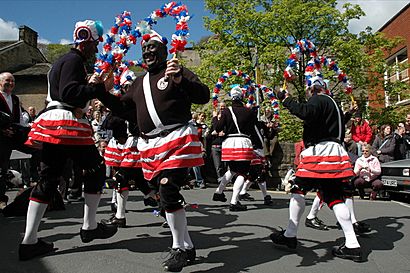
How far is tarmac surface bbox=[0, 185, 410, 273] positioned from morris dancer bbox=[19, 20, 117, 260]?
1.12 ft

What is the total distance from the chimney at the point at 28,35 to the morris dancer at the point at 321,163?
3645cm

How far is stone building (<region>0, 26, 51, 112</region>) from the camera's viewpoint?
96.1 ft

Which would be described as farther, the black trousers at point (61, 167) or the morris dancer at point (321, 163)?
the morris dancer at point (321, 163)

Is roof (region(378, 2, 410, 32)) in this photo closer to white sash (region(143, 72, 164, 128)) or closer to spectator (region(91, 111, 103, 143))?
spectator (region(91, 111, 103, 143))

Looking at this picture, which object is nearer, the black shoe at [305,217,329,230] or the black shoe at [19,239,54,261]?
the black shoe at [19,239,54,261]

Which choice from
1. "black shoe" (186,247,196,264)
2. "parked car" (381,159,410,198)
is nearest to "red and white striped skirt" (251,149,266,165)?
"parked car" (381,159,410,198)

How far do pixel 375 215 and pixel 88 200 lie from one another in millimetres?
4758

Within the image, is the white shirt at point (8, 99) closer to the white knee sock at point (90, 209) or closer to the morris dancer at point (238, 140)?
the white knee sock at point (90, 209)

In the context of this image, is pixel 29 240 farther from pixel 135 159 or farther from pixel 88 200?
pixel 135 159

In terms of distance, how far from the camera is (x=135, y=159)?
5.25 meters

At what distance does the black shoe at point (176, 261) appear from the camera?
339 centimetres

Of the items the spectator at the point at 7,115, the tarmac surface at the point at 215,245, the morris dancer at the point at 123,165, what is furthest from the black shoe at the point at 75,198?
the morris dancer at the point at 123,165

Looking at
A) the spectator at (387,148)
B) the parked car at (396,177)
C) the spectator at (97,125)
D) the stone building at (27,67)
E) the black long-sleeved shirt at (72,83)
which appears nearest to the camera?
the black long-sleeved shirt at (72,83)

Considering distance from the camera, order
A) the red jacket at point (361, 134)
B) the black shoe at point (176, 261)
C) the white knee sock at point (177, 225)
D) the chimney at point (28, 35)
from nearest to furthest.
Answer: the black shoe at point (176, 261)
the white knee sock at point (177, 225)
the red jacket at point (361, 134)
the chimney at point (28, 35)
